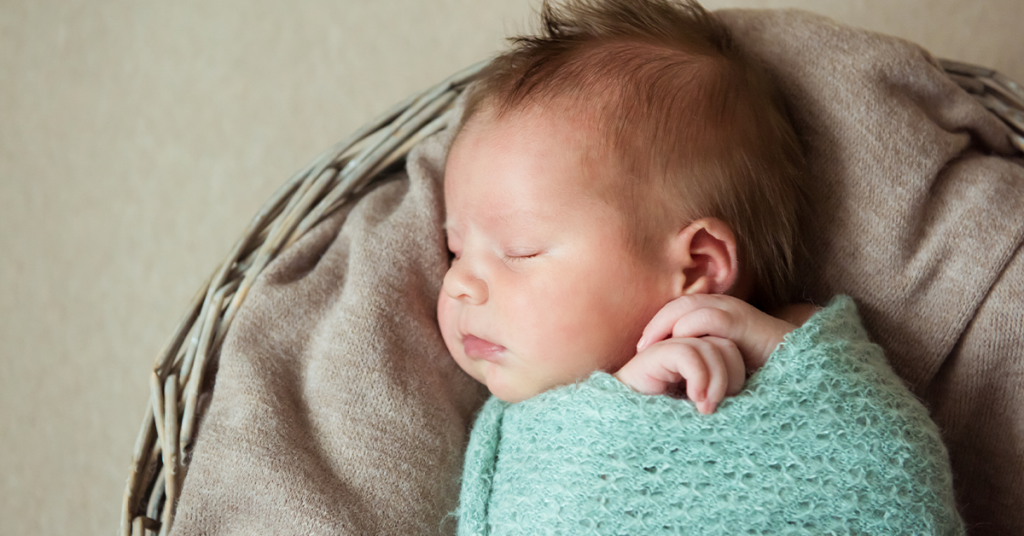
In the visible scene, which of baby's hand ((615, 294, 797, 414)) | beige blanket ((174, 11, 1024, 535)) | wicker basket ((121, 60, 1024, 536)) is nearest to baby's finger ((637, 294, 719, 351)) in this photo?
baby's hand ((615, 294, 797, 414))

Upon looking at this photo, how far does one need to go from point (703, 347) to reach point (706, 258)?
0.16 m

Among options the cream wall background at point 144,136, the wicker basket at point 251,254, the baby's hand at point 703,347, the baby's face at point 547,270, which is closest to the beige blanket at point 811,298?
the wicker basket at point 251,254

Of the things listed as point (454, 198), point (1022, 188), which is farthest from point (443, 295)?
point (1022, 188)

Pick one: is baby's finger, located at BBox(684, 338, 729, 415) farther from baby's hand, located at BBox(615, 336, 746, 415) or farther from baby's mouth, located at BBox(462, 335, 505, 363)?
baby's mouth, located at BBox(462, 335, 505, 363)

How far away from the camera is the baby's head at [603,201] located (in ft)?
2.88

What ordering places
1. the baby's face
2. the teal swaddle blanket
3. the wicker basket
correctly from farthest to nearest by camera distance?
the wicker basket, the baby's face, the teal swaddle blanket

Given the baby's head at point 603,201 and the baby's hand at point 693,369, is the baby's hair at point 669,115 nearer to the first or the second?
the baby's head at point 603,201

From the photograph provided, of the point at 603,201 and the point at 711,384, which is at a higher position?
the point at 603,201

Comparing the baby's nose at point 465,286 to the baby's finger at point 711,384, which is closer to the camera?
the baby's finger at point 711,384

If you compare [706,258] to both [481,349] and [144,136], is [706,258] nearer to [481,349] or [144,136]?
[481,349]

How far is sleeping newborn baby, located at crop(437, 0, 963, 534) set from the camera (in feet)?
2.55

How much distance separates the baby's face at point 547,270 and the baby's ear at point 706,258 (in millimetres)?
26

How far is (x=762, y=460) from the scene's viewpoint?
77cm

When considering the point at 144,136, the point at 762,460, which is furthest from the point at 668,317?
the point at 144,136
